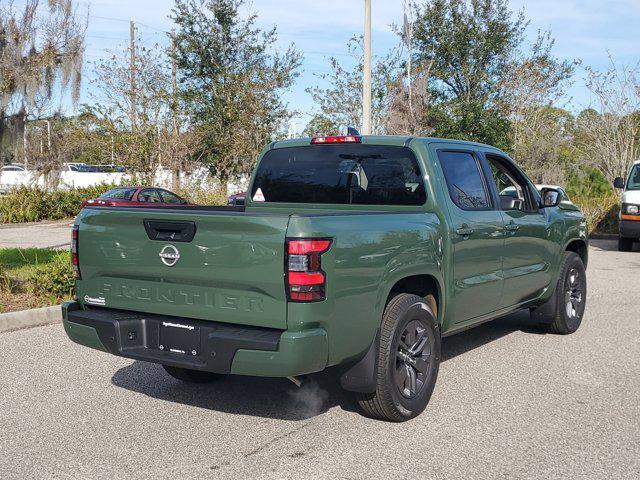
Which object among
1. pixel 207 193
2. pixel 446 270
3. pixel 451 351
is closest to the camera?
pixel 446 270

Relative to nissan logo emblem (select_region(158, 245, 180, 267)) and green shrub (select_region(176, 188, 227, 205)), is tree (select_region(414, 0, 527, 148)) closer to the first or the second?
Result: green shrub (select_region(176, 188, 227, 205))

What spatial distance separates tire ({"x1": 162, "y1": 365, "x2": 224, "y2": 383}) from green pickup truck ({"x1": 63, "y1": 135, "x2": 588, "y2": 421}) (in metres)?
0.01

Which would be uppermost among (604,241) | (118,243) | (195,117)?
(195,117)

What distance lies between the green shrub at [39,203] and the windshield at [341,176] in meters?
21.5

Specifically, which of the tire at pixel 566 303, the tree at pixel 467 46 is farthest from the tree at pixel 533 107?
the tire at pixel 566 303

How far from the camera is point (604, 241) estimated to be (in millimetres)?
19844

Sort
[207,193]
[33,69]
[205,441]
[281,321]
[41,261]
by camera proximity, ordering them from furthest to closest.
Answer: [207,193] < [33,69] < [41,261] < [205,441] < [281,321]

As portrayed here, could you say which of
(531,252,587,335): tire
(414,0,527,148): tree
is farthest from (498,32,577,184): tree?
(531,252,587,335): tire

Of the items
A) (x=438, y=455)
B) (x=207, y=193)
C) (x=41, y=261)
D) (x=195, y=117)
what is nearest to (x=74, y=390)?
(x=438, y=455)

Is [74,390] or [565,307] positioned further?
[565,307]

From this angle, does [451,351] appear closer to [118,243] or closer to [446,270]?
[446,270]

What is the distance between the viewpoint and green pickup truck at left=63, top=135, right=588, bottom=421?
407 cm

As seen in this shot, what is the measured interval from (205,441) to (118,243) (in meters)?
1.35

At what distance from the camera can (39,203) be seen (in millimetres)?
26328
